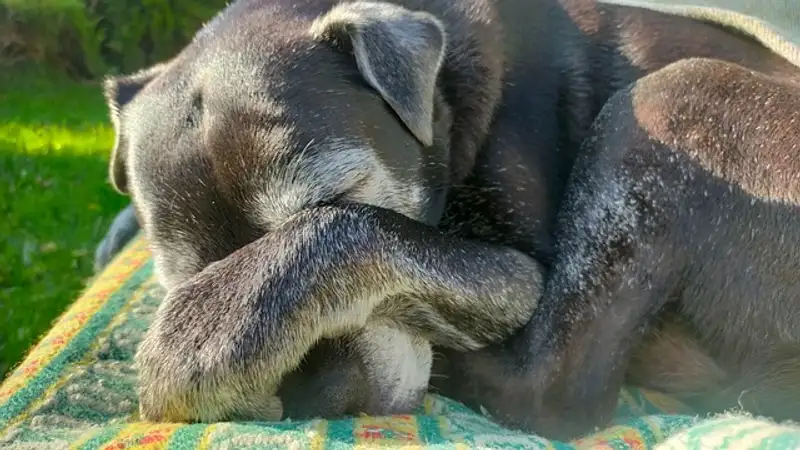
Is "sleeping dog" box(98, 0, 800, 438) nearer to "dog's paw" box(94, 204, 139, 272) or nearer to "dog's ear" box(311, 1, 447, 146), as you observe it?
"dog's ear" box(311, 1, 447, 146)

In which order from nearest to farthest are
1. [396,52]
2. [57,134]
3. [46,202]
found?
1. [396,52]
2. [46,202]
3. [57,134]

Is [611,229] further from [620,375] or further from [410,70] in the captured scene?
[410,70]

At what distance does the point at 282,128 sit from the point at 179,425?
846 millimetres

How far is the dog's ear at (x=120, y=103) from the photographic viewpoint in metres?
3.12

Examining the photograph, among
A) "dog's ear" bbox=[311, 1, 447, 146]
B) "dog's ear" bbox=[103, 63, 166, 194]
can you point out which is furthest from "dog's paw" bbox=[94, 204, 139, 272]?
"dog's ear" bbox=[311, 1, 447, 146]

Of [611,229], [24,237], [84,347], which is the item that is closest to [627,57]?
[611,229]

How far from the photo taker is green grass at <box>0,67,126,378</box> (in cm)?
476

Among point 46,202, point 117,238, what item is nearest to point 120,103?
point 117,238

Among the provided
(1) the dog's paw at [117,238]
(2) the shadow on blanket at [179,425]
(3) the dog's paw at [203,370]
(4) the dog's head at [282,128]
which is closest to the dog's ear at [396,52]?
A: (4) the dog's head at [282,128]

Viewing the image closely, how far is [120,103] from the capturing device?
316 cm

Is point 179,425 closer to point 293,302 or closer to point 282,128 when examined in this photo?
point 293,302

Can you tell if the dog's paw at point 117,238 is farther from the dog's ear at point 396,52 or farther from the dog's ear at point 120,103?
the dog's ear at point 396,52

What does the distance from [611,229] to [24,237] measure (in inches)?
177

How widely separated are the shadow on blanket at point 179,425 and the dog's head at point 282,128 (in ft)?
1.34
